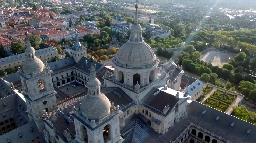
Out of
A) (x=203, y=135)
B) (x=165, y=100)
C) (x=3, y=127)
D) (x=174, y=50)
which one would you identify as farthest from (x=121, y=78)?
(x=174, y=50)

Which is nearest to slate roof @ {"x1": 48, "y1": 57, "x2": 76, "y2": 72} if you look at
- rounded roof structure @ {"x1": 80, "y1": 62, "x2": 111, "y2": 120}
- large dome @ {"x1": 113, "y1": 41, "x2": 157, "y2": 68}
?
large dome @ {"x1": 113, "y1": 41, "x2": 157, "y2": 68}

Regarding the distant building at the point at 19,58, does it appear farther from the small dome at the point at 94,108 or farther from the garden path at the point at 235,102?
the garden path at the point at 235,102

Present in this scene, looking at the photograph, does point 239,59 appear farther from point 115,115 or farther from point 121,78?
point 115,115

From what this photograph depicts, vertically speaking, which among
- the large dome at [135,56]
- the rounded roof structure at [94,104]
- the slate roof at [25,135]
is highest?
the large dome at [135,56]

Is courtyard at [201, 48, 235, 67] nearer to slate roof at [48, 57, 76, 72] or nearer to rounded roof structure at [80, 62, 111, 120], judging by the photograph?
slate roof at [48, 57, 76, 72]

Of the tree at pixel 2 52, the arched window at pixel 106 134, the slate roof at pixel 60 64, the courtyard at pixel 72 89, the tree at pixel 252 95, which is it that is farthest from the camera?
the tree at pixel 2 52

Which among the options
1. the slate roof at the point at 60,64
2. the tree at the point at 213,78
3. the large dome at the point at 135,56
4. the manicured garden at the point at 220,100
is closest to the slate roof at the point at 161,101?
the large dome at the point at 135,56
